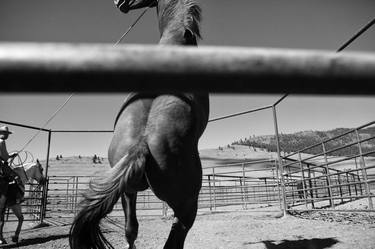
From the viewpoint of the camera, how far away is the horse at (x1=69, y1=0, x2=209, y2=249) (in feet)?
6.48

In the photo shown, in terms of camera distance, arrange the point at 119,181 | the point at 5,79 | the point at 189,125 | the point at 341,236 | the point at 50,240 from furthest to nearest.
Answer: the point at 50,240 < the point at 341,236 < the point at 189,125 < the point at 119,181 < the point at 5,79

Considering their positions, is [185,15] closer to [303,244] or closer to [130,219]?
[130,219]

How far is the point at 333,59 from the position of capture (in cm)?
42

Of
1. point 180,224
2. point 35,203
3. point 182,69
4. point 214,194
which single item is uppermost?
point 182,69

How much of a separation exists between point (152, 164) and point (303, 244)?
2361 millimetres

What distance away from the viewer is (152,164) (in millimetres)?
2072

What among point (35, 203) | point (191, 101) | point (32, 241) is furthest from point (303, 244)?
point (35, 203)

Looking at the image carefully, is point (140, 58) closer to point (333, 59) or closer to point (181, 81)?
point (181, 81)

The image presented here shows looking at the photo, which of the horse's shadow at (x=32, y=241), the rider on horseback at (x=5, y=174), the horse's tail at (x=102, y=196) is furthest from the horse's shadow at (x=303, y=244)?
the rider on horseback at (x=5, y=174)

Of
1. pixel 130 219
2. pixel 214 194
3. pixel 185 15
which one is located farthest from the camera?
pixel 214 194

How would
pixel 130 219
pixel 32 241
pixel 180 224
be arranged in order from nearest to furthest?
pixel 180 224 < pixel 130 219 < pixel 32 241

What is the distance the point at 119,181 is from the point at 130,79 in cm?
172

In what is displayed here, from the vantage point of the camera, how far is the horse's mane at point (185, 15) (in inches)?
109

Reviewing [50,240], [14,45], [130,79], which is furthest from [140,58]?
[50,240]
